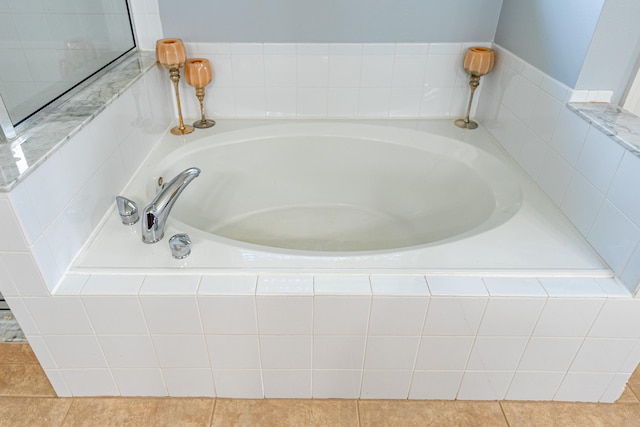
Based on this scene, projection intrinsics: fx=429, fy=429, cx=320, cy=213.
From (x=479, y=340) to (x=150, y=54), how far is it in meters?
1.68

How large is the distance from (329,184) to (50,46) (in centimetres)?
Result: 119

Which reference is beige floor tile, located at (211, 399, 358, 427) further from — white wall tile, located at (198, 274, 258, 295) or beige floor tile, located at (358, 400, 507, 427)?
white wall tile, located at (198, 274, 258, 295)

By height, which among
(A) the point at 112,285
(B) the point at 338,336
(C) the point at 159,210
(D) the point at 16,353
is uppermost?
(C) the point at 159,210

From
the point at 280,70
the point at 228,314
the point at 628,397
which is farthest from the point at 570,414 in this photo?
the point at 280,70

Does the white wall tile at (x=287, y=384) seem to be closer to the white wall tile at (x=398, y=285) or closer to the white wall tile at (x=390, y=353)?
the white wall tile at (x=390, y=353)

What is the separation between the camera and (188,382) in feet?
4.13

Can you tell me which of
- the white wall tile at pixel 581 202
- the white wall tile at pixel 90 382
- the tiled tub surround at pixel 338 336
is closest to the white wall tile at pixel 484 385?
the tiled tub surround at pixel 338 336

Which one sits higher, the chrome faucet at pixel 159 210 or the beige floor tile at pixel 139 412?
the chrome faucet at pixel 159 210

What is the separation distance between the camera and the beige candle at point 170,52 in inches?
66.2

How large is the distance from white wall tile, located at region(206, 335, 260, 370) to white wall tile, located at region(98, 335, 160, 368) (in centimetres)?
17

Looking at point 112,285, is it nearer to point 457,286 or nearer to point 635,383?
point 457,286

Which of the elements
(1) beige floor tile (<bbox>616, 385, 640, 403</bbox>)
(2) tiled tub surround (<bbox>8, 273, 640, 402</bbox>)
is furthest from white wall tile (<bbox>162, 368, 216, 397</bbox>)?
(1) beige floor tile (<bbox>616, 385, 640, 403</bbox>)

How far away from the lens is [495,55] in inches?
72.5

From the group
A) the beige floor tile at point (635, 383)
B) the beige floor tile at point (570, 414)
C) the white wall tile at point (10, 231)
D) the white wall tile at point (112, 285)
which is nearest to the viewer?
the white wall tile at point (10, 231)
